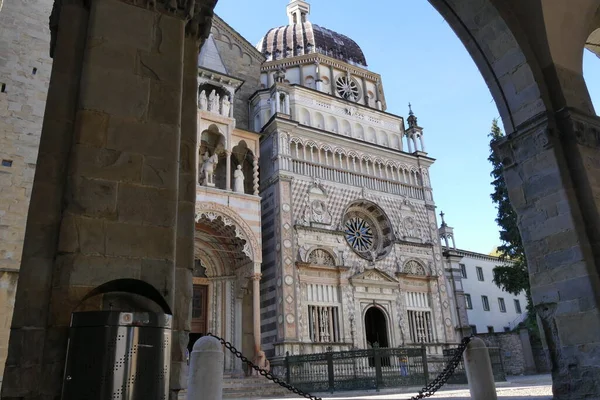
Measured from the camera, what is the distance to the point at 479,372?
5801 millimetres

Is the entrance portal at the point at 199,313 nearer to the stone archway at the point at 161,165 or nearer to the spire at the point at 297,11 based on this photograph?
the stone archway at the point at 161,165

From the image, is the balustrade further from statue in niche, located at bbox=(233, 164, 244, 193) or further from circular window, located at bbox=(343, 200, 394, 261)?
statue in niche, located at bbox=(233, 164, 244, 193)

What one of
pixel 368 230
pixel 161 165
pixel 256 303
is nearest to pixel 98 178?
pixel 161 165

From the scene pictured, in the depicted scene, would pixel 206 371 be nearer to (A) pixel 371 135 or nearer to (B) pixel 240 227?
(B) pixel 240 227

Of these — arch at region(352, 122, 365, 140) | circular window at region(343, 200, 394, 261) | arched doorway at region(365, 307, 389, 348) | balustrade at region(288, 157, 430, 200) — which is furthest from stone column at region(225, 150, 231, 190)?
arched doorway at region(365, 307, 389, 348)

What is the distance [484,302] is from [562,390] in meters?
32.9

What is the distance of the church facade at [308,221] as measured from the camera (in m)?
17.8

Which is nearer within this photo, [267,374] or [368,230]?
[267,374]

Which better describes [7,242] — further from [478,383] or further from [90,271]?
[478,383]

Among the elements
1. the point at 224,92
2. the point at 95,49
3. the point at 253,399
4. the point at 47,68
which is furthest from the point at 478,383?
the point at 224,92

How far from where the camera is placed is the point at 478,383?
5.74 m

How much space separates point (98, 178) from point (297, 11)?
3505 cm

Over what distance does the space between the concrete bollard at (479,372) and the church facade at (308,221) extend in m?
12.0

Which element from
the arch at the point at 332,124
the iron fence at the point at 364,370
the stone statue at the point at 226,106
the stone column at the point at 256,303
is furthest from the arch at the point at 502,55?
the arch at the point at 332,124
